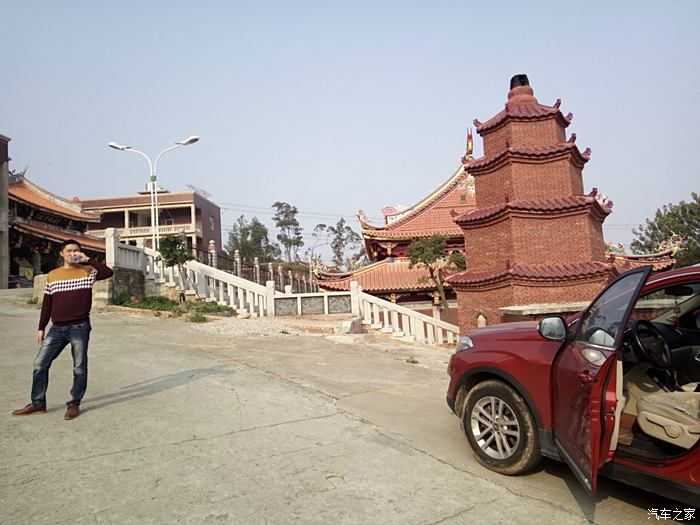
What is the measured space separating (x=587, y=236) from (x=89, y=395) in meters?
11.1

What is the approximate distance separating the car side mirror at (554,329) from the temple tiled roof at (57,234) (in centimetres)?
3094

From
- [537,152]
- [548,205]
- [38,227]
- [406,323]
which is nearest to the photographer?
[548,205]

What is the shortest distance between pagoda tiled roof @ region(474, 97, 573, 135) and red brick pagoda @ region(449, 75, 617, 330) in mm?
26

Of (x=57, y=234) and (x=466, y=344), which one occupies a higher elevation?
(x=57, y=234)

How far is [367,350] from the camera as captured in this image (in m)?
9.59

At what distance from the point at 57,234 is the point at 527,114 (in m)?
30.1

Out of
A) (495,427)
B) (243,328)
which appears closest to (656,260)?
(243,328)

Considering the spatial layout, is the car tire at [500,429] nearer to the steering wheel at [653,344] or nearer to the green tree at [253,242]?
the steering wheel at [653,344]

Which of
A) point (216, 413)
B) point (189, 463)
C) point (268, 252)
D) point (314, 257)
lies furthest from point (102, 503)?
point (268, 252)

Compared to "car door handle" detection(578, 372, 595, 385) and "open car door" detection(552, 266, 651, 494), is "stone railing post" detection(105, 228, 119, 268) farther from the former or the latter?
"car door handle" detection(578, 372, 595, 385)

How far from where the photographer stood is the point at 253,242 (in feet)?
193

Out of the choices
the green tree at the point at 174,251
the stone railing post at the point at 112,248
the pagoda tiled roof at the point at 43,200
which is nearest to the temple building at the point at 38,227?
the pagoda tiled roof at the point at 43,200

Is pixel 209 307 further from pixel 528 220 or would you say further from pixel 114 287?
pixel 528 220

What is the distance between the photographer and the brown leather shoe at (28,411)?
4.35m
